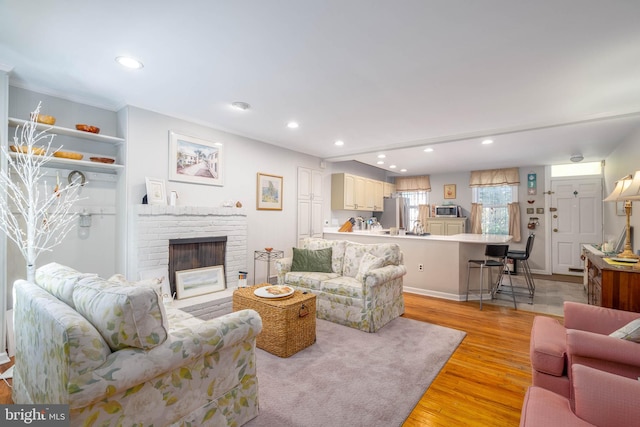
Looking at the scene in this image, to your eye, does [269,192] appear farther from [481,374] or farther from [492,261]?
[481,374]

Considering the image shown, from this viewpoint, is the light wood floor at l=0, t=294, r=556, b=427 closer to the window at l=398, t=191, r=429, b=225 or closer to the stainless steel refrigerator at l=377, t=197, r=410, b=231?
the stainless steel refrigerator at l=377, t=197, r=410, b=231

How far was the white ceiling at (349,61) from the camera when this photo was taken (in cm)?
176

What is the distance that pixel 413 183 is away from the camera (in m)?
8.12

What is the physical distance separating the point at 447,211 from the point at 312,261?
4.77 metres

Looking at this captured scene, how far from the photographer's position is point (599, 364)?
4.99ft

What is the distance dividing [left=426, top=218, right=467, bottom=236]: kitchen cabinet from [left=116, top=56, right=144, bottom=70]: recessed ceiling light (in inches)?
273

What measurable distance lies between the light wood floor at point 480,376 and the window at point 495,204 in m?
3.60

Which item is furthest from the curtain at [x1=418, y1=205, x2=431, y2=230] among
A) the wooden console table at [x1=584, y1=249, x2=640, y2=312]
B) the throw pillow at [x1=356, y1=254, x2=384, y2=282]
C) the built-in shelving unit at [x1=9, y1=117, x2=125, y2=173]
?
the built-in shelving unit at [x1=9, y1=117, x2=125, y2=173]

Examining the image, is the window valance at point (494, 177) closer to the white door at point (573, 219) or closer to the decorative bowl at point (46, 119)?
the white door at point (573, 219)

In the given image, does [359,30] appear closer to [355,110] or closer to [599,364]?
[355,110]

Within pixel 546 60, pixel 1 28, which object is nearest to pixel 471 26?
pixel 546 60

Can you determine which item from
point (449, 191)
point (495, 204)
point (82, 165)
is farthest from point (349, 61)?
point (495, 204)

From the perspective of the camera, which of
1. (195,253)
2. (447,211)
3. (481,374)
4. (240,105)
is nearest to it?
(481,374)

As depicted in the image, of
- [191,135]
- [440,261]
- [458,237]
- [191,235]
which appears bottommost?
[440,261]
